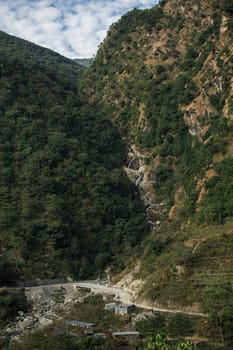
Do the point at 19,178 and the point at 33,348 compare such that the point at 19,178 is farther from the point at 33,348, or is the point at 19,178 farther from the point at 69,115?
the point at 33,348

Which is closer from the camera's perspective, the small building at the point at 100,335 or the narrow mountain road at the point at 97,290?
the small building at the point at 100,335

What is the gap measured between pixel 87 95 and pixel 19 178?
3991 cm

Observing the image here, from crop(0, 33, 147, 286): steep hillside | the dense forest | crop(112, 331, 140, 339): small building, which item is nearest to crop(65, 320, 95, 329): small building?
crop(112, 331, 140, 339): small building

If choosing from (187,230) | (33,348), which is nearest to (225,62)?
(187,230)

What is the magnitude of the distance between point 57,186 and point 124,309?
27.1 m

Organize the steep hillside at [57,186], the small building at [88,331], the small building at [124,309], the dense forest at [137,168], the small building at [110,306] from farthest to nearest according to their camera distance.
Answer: the steep hillside at [57,186] → the dense forest at [137,168] → the small building at [110,306] → the small building at [124,309] → the small building at [88,331]

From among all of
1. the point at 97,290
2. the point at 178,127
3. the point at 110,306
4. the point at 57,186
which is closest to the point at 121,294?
the point at 97,290

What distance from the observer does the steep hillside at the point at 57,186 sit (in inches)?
2335

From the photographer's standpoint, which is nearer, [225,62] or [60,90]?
[225,62]

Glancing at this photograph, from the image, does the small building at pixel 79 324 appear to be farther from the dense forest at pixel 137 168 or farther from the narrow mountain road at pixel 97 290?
the narrow mountain road at pixel 97 290

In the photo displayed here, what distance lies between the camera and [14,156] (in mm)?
71312

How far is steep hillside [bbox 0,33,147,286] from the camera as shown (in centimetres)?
5931

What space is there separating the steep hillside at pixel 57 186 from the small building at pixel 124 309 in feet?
47.6

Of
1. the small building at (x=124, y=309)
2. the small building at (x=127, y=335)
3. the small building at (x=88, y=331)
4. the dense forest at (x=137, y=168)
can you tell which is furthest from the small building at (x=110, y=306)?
the small building at (x=127, y=335)
